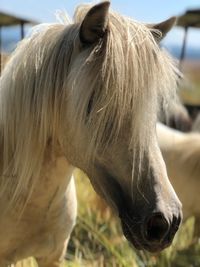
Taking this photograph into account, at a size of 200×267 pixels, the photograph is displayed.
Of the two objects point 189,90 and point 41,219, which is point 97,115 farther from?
point 189,90

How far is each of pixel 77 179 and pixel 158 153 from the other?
269cm

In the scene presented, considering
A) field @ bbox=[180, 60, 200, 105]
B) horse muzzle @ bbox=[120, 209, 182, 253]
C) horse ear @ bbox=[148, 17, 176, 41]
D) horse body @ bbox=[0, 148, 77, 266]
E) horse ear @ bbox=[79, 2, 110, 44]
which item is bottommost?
field @ bbox=[180, 60, 200, 105]

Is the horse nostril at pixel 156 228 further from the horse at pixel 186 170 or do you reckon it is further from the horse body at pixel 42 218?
the horse at pixel 186 170

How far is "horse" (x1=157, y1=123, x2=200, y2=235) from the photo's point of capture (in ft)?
11.9

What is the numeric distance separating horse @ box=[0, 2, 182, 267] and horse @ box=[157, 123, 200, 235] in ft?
6.70

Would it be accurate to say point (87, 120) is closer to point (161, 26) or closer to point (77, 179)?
point (161, 26)

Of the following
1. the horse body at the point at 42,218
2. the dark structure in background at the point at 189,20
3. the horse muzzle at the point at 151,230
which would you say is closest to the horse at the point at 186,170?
the horse body at the point at 42,218

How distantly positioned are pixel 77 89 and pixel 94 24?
0.19 metres

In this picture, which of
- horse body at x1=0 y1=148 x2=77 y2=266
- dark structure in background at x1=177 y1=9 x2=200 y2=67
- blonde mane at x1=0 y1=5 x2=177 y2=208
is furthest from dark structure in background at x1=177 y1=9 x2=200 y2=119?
blonde mane at x1=0 y1=5 x2=177 y2=208

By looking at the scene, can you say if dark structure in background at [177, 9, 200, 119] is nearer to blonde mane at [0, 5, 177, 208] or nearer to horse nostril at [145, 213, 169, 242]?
blonde mane at [0, 5, 177, 208]

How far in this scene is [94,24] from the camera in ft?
4.69

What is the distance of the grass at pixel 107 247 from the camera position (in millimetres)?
2699

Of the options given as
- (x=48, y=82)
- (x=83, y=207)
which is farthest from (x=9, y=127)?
(x=83, y=207)

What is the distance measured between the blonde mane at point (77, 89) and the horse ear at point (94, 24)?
0.08 feet
